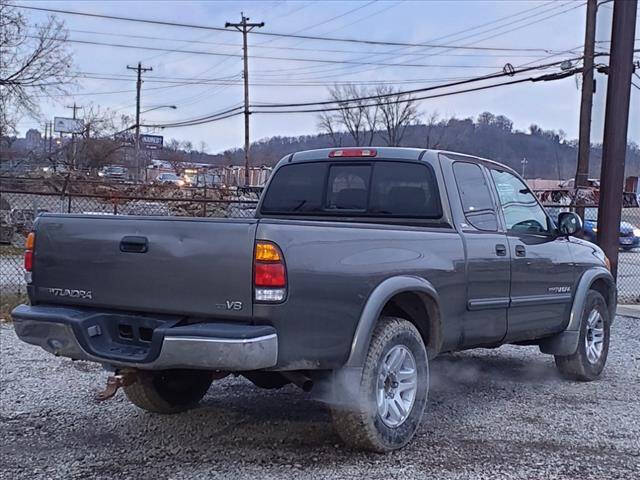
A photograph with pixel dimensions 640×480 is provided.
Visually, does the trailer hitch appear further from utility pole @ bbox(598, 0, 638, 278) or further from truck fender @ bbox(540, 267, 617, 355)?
utility pole @ bbox(598, 0, 638, 278)

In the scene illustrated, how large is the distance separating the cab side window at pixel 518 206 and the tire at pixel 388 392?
5.36ft

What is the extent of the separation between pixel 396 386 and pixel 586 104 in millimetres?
17019

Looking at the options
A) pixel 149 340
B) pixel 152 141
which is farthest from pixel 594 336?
pixel 152 141

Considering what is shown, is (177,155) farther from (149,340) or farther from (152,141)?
(149,340)

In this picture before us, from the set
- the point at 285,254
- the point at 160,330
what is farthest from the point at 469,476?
the point at 160,330

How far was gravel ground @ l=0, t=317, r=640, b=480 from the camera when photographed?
4223 millimetres

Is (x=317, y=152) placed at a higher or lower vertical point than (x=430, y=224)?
higher

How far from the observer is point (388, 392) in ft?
14.8

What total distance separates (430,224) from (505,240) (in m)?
0.78

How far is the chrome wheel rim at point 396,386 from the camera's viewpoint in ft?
14.5

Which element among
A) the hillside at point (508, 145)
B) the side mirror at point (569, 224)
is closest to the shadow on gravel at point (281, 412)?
the side mirror at point (569, 224)

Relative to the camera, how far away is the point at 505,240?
5551 millimetres

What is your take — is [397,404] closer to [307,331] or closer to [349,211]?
[307,331]

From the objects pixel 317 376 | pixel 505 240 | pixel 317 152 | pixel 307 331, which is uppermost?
pixel 317 152
